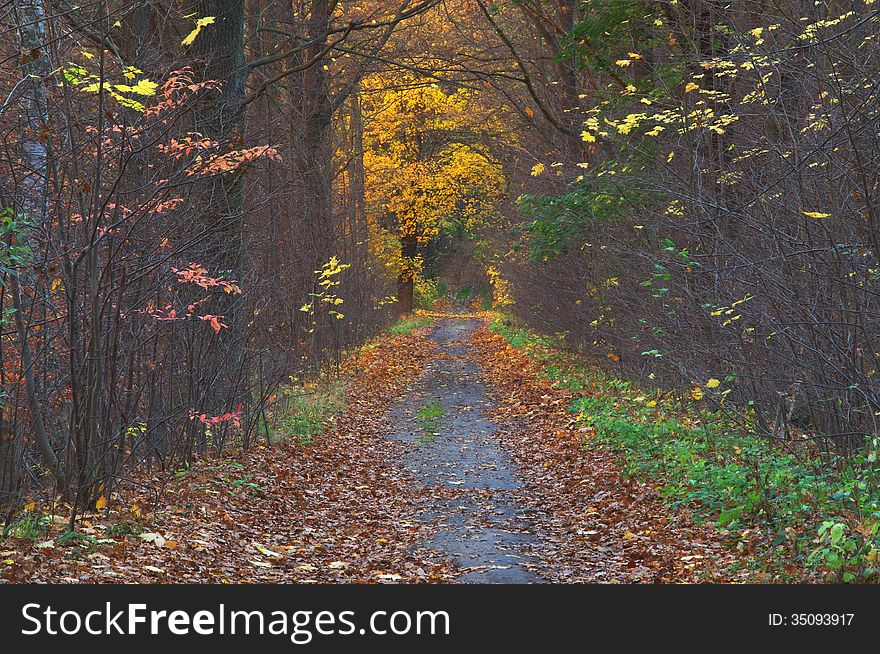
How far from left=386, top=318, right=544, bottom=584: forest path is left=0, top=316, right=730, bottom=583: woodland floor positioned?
32mm

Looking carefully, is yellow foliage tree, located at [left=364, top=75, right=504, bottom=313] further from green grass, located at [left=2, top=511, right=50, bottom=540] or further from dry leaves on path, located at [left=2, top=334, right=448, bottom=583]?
green grass, located at [left=2, top=511, right=50, bottom=540]

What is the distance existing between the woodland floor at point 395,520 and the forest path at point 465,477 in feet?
0.10

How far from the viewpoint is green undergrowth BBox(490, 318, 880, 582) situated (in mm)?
5824

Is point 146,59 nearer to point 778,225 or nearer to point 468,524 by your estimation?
point 468,524

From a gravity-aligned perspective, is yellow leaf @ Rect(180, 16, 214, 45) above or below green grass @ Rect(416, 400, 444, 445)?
above

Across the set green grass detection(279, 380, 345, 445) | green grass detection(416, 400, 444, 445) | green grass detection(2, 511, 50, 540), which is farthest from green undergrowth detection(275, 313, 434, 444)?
green grass detection(2, 511, 50, 540)

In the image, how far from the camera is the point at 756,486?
7.65 meters

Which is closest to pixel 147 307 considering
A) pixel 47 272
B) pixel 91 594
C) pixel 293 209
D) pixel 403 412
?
pixel 47 272

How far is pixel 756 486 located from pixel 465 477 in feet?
14.7

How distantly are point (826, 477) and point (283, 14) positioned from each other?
1642cm

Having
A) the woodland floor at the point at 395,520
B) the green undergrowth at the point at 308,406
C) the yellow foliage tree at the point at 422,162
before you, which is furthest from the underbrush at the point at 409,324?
the woodland floor at the point at 395,520

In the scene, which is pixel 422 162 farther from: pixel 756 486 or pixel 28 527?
pixel 28 527

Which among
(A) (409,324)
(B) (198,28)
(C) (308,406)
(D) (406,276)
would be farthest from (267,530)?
(D) (406,276)

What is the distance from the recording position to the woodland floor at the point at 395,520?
21.6ft
